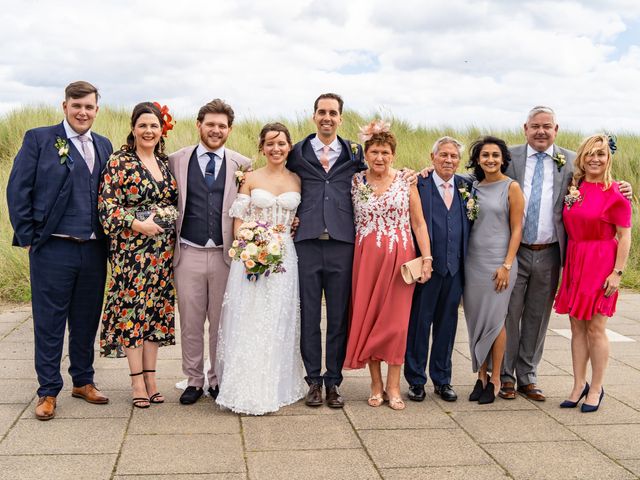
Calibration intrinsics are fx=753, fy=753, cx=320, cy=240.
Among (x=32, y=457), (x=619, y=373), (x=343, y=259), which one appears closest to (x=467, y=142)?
(x=619, y=373)

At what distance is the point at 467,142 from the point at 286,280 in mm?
13839

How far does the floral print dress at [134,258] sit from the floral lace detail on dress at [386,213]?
1351 mm

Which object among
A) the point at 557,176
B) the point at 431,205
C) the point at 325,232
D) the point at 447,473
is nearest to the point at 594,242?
the point at 557,176

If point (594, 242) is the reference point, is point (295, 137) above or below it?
above

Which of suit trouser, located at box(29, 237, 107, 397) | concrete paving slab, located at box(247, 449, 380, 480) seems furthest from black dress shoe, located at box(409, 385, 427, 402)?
suit trouser, located at box(29, 237, 107, 397)

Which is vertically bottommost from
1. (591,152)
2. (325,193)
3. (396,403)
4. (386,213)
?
(396,403)

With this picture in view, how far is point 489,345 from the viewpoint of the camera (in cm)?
575

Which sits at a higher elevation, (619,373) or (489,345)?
(489,345)

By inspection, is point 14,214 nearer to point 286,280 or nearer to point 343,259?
point 286,280

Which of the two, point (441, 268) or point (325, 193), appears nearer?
point (325, 193)

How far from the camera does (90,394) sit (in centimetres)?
560

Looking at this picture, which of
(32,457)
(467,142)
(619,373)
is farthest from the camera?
(467,142)

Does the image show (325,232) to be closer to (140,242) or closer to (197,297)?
(197,297)

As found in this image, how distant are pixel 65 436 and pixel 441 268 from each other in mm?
2853
